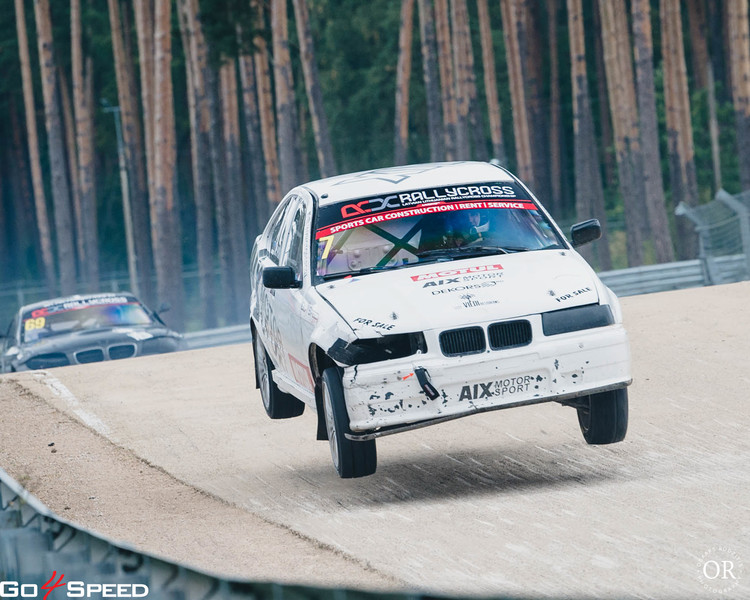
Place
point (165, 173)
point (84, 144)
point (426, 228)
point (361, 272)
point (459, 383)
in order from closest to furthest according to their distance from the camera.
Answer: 1. point (459, 383)
2. point (361, 272)
3. point (426, 228)
4. point (165, 173)
5. point (84, 144)

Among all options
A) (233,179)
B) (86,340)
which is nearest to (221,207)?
(233,179)

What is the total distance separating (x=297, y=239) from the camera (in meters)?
10.1

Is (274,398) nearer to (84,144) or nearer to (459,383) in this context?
(459,383)

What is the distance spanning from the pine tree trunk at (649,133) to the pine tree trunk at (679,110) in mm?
5018

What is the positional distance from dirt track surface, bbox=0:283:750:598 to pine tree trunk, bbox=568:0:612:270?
28628 mm

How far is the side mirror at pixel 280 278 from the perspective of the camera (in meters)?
9.24

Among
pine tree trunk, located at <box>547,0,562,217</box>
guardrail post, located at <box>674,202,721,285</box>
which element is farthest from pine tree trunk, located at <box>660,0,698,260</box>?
guardrail post, located at <box>674,202,721,285</box>

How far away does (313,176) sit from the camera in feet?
231

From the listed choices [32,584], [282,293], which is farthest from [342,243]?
[32,584]

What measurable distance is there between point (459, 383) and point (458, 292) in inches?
22.7

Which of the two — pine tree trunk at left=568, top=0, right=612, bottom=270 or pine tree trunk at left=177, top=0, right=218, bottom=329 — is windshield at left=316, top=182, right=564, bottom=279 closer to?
pine tree trunk at left=177, top=0, right=218, bottom=329

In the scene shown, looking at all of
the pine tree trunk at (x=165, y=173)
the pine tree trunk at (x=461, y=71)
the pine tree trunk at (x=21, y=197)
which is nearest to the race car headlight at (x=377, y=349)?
the pine tree trunk at (x=165, y=173)

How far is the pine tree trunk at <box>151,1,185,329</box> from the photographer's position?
31.0 meters

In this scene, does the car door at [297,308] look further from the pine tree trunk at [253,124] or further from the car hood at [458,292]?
the pine tree trunk at [253,124]
